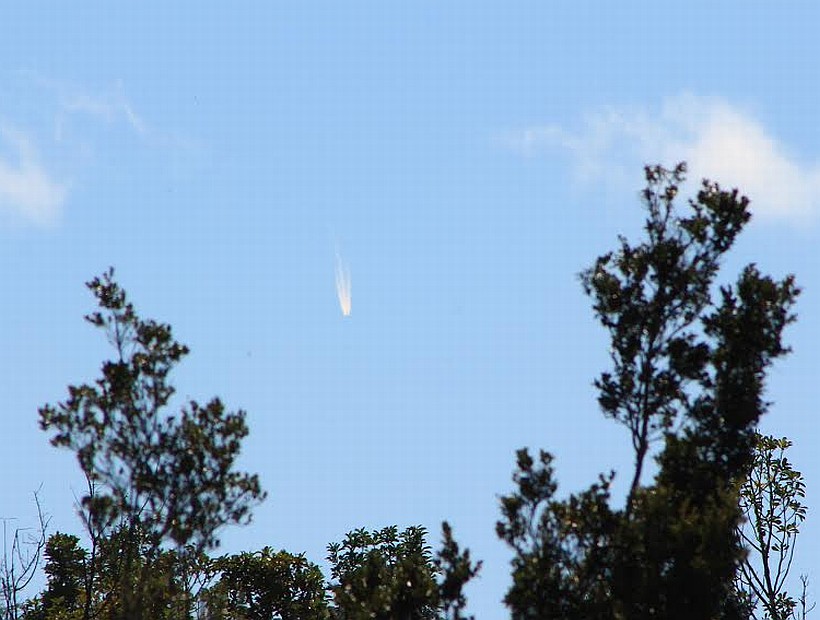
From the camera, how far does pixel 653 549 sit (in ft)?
64.5

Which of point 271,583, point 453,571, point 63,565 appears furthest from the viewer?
point 63,565

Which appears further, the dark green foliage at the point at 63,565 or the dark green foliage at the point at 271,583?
the dark green foliage at the point at 63,565

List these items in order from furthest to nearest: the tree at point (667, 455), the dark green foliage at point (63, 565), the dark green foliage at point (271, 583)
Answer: the dark green foliage at point (63, 565) < the dark green foliage at point (271, 583) < the tree at point (667, 455)

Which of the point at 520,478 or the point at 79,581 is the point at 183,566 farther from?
the point at 79,581

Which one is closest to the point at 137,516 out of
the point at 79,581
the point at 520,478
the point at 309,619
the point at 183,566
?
the point at 183,566

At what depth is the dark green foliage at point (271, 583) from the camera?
41719mm

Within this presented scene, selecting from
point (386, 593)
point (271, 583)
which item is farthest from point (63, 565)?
point (386, 593)

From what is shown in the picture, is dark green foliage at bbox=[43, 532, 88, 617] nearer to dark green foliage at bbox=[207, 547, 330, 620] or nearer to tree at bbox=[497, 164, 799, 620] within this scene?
dark green foliage at bbox=[207, 547, 330, 620]

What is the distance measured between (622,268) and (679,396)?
2752mm

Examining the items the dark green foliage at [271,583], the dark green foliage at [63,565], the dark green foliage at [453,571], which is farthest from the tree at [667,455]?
the dark green foliage at [63,565]

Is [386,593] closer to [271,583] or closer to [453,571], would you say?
[453,571]

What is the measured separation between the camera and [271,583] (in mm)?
41969

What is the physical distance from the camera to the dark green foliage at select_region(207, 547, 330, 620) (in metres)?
41.7

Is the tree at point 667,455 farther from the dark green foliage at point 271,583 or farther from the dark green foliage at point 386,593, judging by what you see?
the dark green foliage at point 271,583
